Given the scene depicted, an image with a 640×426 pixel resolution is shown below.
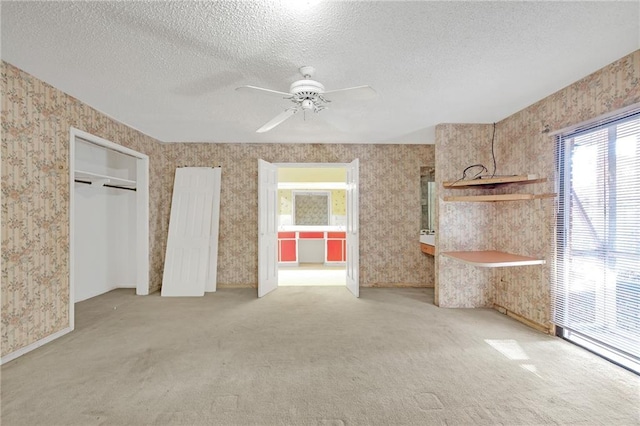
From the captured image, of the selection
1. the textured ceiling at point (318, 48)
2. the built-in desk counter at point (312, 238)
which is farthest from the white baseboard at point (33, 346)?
the built-in desk counter at point (312, 238)

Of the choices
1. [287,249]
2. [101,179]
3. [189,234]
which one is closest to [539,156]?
[189,234]

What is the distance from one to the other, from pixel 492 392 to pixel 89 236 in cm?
518

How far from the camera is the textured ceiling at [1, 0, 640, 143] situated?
1671mm

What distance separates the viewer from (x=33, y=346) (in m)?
2.49

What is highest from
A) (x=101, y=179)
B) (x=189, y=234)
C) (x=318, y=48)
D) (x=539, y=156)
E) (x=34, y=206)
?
(x=318, y=48)

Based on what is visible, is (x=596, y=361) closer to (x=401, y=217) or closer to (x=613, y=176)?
(x=613, y=176)

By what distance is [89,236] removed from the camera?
167 inches

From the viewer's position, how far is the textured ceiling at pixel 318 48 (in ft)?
5.48

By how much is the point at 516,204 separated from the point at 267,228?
331 cm

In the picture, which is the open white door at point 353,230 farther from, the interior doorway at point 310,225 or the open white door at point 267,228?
the open white door at point 267,228

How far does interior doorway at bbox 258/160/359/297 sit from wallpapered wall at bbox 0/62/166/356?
7.74 ft

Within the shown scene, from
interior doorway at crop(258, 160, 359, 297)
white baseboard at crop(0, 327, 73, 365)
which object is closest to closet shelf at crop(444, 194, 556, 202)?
interior doorway at crop(258, 160, 359, 297)

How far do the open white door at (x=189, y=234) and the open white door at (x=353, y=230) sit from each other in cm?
221

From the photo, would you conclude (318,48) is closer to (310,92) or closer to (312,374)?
(310,92)
